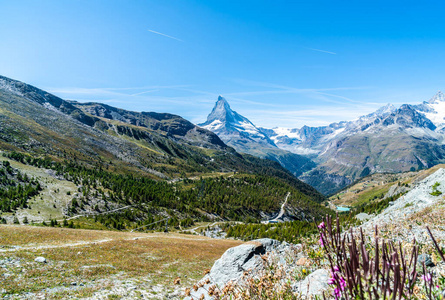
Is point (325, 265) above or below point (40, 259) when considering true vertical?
above

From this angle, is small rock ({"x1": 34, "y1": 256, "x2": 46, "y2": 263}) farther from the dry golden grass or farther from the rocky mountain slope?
the rocky mountain slope

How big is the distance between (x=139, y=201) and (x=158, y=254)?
87.9 m

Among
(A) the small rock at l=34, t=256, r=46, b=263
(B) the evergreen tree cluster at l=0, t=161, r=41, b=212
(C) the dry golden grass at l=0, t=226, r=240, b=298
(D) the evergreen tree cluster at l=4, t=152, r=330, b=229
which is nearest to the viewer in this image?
(C) the dry golden grass at l=0, t=226, r=240, b=298

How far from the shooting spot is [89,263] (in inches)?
808

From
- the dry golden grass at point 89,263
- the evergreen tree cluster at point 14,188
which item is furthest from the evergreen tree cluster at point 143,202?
the dry golden grass at point 89,263

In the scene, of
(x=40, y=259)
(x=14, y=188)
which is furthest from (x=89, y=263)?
(x=14, y=188)

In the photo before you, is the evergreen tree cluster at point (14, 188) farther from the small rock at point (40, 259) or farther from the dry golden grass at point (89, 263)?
the small rock at point (40, 259)

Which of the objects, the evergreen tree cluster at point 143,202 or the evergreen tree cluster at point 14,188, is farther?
the evergreen tree cluster at point 143,202

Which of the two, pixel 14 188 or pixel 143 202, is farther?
pixel 143 202

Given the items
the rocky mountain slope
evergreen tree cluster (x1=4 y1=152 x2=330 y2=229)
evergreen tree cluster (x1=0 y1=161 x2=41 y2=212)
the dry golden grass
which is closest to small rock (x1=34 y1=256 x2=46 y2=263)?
the dry golden grass

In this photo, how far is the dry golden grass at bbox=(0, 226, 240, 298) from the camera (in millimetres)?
15745

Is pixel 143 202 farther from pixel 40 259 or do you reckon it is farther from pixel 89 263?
pixel 40 259

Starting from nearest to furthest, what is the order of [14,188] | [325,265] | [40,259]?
[325,265]
[40,259]
[14,188]

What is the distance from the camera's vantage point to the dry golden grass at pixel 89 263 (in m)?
15.7
